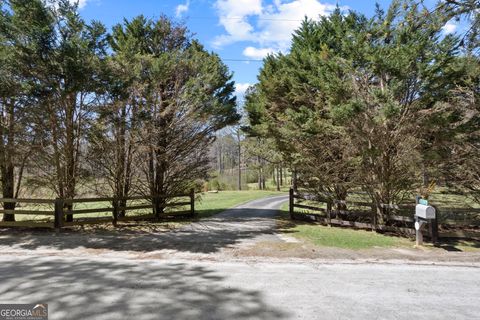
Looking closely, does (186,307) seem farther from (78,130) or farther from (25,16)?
(25,16)

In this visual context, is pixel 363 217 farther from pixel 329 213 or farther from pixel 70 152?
pixel 70 152

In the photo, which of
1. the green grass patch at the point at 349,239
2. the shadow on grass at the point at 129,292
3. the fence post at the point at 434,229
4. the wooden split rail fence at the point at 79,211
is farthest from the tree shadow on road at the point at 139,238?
the fence post at the point at 434,229

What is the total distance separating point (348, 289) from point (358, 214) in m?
6.33

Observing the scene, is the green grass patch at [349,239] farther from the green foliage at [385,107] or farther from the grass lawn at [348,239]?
the green foliage at [385,107]

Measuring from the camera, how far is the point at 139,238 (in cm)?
869

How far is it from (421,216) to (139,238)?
729 centimetres

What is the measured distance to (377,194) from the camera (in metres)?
10.0

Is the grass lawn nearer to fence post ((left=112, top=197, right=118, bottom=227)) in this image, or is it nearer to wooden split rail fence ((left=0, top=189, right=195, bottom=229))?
wooden split rail fence ((left=0, top=189, right=195, bottom=229))

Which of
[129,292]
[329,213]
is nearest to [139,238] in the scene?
[129,292]

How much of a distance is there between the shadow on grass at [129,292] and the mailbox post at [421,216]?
203 inches

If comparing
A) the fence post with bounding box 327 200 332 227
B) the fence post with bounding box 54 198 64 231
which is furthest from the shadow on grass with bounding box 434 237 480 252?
the fence post with bounding box 54 198 64 231

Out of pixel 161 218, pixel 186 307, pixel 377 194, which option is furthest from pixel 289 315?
pixel 161 218

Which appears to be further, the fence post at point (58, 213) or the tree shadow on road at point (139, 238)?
the fence post at point (58, 213)

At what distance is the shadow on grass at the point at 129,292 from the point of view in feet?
12.6
